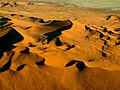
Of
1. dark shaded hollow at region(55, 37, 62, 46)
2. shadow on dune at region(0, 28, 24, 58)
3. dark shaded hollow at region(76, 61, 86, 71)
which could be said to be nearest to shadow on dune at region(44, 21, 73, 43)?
dark shaded hollow at region(55, 37, 62, 46)

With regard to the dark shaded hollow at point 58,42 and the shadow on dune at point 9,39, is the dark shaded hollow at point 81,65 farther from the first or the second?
the shadow on dune at point 9,39

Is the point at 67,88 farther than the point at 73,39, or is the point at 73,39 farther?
the point at 73,39

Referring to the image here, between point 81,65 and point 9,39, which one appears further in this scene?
point 9,39

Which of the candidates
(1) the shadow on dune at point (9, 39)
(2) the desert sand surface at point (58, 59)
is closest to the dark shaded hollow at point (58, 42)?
(2) the desert sand surface at point (58, 59)

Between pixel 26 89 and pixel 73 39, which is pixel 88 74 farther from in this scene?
pixel 73 39

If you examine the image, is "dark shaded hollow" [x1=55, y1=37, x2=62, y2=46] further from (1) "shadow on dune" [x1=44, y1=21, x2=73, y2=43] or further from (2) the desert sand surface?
(1) "shadow on dune" [x1=44, y1=21, x2=73, y2=43]

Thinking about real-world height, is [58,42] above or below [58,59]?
below

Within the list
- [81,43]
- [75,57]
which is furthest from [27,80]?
[81,43]

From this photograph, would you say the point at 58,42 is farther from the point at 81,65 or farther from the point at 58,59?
the point at 81,65

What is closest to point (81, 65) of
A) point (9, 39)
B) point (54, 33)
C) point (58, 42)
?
point (58, 42)
